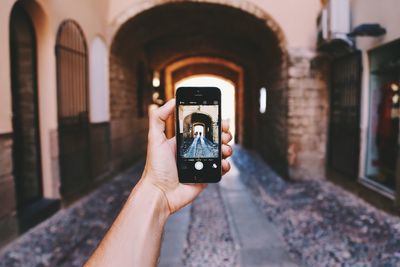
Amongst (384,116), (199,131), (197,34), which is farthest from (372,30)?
(197,34)

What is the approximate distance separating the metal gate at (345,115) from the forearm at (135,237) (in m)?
5.83

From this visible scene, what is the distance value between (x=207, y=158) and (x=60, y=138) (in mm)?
4441

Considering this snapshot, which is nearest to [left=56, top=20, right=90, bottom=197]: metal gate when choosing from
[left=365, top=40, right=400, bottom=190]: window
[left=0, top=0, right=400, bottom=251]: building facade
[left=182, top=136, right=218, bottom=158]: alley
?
[left=0, top=0, right=400, bottom=251]: building facade

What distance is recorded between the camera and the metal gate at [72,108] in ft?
18.1

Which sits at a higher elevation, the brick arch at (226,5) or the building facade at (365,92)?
the brick arch at (226,5)

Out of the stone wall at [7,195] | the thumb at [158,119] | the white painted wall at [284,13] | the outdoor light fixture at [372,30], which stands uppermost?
the white painted wall at [284,13]

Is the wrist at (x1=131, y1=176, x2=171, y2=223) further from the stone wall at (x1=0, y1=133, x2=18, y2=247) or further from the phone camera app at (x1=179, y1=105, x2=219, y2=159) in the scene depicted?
the stone wall at (x1=0, y1=133, x2=18, y2=247)

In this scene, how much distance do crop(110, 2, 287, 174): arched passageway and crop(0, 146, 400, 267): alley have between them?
214 cm

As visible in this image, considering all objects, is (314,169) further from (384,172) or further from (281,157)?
(384,172)

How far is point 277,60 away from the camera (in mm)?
8719

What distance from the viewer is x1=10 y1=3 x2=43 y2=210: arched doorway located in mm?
4746

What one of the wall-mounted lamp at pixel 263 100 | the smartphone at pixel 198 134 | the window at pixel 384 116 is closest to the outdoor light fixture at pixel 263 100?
the wall-mounted lamp at pixel 263 100

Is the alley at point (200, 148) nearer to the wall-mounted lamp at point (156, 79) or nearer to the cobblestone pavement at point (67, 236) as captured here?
the cobblestone pavement at point (67, 236)

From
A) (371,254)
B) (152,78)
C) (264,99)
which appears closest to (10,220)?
(371,254)
